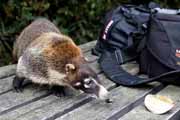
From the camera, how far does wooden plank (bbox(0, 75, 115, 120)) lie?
274 cm

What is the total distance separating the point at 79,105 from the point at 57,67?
29cm

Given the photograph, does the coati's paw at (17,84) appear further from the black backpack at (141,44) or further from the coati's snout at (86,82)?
the black backpack at (141,44)

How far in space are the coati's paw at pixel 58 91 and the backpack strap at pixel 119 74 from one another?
0.40 metres

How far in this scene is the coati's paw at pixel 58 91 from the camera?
3.12 metres

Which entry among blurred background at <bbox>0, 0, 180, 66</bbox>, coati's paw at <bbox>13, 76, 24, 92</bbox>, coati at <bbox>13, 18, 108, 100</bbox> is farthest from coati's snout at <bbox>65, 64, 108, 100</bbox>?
blurred background at <bbox>0, 0, 180, 66</bbox>

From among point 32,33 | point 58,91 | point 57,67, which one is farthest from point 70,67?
point 32,33

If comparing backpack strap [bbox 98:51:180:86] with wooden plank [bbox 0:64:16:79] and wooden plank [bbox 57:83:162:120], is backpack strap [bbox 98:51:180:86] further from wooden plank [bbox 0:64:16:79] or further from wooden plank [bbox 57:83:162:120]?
wooden plank [bbox 0:64:16:79]

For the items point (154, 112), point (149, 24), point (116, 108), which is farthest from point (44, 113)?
A: point (149, 24)

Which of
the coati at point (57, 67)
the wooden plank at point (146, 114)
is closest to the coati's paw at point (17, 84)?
the coati at point (57, 67)

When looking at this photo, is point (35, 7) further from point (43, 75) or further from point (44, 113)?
point (44, 113)

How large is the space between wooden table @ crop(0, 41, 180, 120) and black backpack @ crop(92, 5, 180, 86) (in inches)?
3.6

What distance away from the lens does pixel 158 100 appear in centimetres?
296

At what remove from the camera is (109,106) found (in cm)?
294

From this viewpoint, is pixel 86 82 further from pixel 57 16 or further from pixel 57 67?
pixel 57 16
